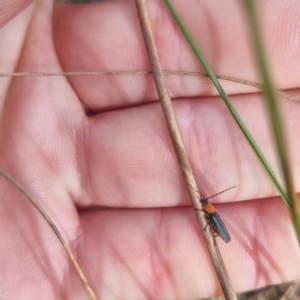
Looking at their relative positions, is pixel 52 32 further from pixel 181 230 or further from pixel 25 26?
pixel 181 230

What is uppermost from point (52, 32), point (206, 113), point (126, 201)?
point (52, 32)

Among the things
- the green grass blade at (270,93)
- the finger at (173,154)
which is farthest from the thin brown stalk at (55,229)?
the green grass blade at (270,93)

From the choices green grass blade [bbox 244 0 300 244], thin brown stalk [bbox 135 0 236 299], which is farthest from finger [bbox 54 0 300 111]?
green grass blade [bbox 244 0 300 244]

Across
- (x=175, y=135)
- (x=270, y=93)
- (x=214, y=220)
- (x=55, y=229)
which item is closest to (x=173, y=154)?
(x=175, y=135)

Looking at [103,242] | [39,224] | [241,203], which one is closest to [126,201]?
[103,242]

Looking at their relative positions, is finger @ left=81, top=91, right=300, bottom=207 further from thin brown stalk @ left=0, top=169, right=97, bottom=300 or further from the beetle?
thin brown stalk @ left=0, top=169, right=97, bottom=300

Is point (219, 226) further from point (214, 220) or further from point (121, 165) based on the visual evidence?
point (121, 165)
